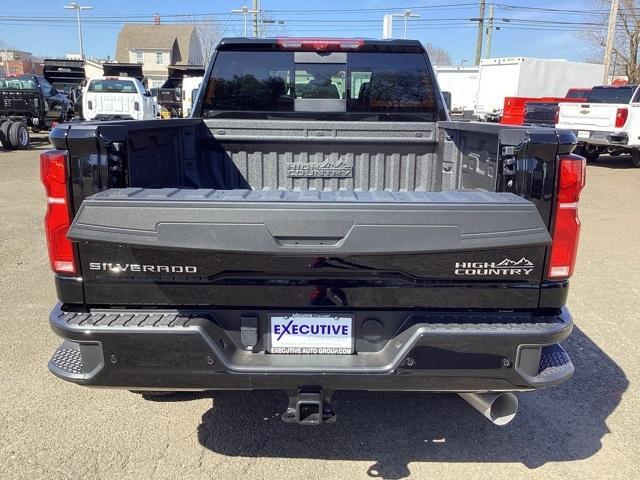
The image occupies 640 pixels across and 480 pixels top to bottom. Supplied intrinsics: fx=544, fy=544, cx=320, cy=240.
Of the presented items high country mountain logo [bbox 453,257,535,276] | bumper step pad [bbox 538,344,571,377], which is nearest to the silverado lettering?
high country mountain logo [bbox 453,257,535,276]

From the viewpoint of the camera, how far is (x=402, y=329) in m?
2.40

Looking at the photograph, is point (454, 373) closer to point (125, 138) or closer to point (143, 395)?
point (125, 138)

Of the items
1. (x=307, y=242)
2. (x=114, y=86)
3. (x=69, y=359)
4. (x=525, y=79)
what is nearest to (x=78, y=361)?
(x=69, y=359)

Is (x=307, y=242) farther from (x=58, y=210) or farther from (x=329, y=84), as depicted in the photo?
(x=329, y=84)

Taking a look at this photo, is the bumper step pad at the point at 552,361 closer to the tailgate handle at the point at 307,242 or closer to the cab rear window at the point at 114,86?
the tailgate handle at the point at 307,242

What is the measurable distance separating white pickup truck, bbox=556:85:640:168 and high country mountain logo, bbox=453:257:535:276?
14.7 metres

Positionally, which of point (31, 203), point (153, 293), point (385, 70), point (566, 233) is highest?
point (385, 70)

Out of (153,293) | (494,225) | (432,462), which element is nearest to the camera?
(494,225)

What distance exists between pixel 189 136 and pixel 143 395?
178 centimetres

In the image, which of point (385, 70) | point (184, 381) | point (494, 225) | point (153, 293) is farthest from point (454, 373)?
point (385, 70)

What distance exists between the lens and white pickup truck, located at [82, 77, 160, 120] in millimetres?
19516

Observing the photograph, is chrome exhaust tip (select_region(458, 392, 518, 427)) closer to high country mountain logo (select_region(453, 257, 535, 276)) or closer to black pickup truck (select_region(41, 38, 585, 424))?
black pickup truck (select_region(41, 38, 585, 424))

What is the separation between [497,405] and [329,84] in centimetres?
287

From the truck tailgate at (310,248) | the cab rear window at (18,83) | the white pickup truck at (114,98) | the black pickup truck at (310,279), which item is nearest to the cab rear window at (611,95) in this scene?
the white pickup truck at (114,98)
